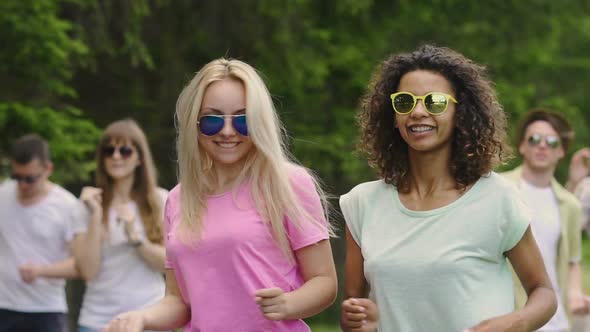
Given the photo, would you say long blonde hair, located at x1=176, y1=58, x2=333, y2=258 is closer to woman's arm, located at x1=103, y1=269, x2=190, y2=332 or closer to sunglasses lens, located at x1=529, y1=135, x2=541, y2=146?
woman's arm, located at x1=103, y1=269, x2=190, y2=332

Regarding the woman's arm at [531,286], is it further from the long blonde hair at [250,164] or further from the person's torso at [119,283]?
the person's torso at [119,283]

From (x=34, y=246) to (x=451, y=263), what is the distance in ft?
15.4

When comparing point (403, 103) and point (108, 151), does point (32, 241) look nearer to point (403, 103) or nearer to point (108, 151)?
point (108, 151)

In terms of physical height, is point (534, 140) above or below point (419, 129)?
below

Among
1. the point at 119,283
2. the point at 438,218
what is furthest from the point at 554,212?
the point at 438,218

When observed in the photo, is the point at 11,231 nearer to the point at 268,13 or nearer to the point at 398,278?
the point at 398,278

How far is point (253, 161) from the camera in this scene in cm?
450

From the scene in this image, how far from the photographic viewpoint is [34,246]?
8.24 metres

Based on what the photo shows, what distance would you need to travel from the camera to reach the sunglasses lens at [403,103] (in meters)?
4.40

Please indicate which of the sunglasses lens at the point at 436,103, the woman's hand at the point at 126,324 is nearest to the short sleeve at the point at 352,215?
the sunglasses lens at the point at 436,103

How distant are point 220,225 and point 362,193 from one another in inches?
22.4

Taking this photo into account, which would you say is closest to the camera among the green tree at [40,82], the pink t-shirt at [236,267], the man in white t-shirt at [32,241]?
the pink t-shirt at [236,267]

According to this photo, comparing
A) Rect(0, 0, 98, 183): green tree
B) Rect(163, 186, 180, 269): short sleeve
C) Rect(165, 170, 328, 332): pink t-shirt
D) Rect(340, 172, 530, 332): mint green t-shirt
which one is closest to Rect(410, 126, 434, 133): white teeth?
Rect(340, 172, 530, 332): mint green t-shirt

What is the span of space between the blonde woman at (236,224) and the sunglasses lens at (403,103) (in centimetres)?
42
